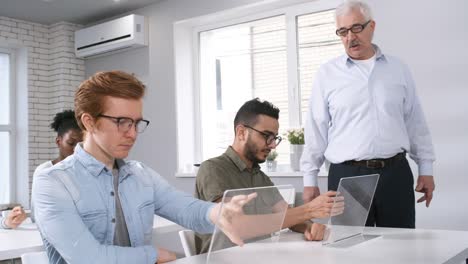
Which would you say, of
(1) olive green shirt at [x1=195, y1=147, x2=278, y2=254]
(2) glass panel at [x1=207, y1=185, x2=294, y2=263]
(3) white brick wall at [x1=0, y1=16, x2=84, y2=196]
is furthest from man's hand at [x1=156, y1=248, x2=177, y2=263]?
(3) white brick wall at [x1=0, y1=16, x2=84, y2=196]

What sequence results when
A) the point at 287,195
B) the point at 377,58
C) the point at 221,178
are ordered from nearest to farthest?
the point at 287,195, the point at 221,178, the point at 377,58

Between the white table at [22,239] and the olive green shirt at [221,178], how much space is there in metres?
0.62

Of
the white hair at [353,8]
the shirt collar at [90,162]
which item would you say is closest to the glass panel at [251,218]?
the shirt collar at [90,162]

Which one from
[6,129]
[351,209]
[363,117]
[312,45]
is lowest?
[351,209]

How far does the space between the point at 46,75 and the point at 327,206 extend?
16.2 ft

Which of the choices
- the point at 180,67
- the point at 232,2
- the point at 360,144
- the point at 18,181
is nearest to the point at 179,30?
the point at 180,67

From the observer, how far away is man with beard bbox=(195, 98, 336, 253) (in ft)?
6.17

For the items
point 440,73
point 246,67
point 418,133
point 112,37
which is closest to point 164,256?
point 418,133

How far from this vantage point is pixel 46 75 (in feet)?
19.6

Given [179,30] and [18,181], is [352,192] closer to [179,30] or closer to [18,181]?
[179,30]

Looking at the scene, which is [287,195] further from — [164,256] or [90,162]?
[90,162]

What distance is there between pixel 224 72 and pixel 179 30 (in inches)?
24.6

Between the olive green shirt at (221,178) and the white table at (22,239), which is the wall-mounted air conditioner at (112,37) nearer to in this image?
the white table at (22,239)

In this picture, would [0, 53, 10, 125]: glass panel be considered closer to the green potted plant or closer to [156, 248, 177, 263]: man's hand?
the green potted plant
